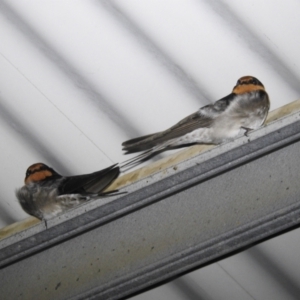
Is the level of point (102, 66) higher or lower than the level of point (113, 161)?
higher

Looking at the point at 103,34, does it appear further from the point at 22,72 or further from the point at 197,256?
the point at 197,256

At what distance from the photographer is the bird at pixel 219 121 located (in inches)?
75.0

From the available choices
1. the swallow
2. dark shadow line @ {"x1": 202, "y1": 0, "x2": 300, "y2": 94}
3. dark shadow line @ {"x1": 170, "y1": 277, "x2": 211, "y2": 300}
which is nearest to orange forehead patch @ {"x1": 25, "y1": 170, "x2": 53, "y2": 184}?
the swallow

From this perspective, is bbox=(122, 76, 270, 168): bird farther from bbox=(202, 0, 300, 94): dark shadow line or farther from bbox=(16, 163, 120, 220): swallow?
bbox=(16, 163, 120, 220): swallow

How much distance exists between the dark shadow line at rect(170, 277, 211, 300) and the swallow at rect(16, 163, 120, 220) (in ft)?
1.98

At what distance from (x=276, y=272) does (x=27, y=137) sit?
1.11 meters

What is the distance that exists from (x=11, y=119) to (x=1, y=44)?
28 centimetres

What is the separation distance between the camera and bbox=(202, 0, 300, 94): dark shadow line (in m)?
1.87

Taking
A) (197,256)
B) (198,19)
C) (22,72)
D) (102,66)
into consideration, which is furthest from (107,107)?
(197,256)

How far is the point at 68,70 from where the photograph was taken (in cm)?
203

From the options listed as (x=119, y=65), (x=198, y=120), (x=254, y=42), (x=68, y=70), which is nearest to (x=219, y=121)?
(x=198, y=120)

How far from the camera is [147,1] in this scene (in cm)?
189

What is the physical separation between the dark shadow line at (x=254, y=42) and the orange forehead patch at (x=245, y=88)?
86 millimetres

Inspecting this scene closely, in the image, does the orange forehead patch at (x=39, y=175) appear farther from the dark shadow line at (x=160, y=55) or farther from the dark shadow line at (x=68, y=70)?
the dark shadow line at (x=160, y=55)
